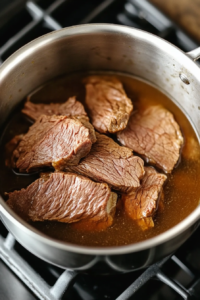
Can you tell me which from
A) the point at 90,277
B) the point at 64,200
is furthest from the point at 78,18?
the point at 90,277

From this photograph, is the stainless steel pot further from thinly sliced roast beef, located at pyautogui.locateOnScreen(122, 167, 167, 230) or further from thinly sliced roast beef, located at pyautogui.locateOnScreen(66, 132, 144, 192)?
thinly sliced roast beef, located at pyautogui.locateOnScreen(66, 132, 144, 192)

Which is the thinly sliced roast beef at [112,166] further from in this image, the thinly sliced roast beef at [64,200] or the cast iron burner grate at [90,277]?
the cast iron burner grate at [90,277]

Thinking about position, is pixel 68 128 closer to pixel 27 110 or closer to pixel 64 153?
pixel 64 153

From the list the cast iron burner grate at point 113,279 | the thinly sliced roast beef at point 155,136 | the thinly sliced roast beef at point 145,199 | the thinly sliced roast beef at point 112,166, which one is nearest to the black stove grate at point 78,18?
the thinly sliced roast beef at point 155,136

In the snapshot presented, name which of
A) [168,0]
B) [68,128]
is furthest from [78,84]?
[168,0]

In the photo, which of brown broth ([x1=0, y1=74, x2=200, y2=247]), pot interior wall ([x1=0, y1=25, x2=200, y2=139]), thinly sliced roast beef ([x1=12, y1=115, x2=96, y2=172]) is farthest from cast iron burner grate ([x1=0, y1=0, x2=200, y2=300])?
thinly sliced roast beef ([x1=12, y1=115, x2=96, y2=172])
